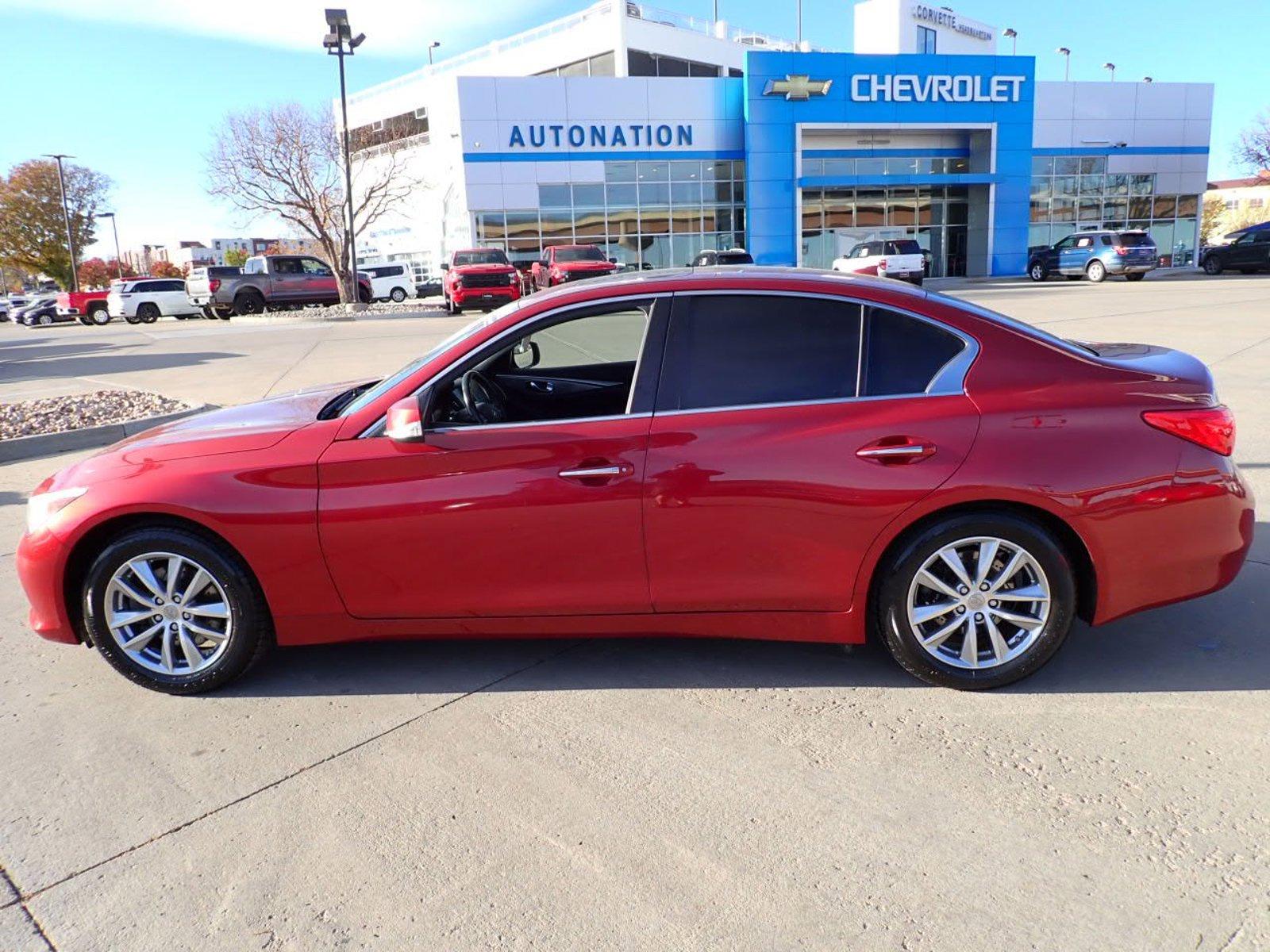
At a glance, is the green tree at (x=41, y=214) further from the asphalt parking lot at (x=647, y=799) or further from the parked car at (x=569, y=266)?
the asphalt parking lot at (x=647, y=799)

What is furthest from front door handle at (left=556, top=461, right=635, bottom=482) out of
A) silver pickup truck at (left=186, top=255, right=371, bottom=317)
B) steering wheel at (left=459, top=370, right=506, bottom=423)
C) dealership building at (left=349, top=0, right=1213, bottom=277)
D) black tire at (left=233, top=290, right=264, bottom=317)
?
dealership building at (left=349, top=0, right=1213, bottom=277)

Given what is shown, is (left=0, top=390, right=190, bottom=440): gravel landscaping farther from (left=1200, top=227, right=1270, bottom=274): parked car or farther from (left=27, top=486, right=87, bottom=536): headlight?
(left=1200, top=227, right=1270, bottom=274): parked car

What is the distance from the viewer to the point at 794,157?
40.0 metres

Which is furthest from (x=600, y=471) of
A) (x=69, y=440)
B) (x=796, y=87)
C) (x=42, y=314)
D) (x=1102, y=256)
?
(x=42, y=314)

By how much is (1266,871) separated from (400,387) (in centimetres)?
315

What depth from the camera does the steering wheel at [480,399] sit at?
12.1 feet

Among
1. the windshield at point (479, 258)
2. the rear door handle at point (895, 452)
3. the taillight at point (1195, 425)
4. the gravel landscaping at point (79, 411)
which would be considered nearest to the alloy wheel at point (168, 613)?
the rear door handle at point (895, 452)

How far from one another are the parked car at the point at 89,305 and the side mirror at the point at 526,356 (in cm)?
3903

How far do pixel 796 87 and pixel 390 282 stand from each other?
63.2 ft

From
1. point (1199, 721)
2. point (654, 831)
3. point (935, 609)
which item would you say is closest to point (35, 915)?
point (654, 831)

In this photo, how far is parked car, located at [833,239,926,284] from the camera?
98.0 feet

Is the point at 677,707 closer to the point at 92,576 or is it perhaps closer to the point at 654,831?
the point at 654,831

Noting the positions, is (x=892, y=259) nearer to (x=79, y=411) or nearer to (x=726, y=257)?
(x=726, y=257)

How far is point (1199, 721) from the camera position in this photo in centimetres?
330
